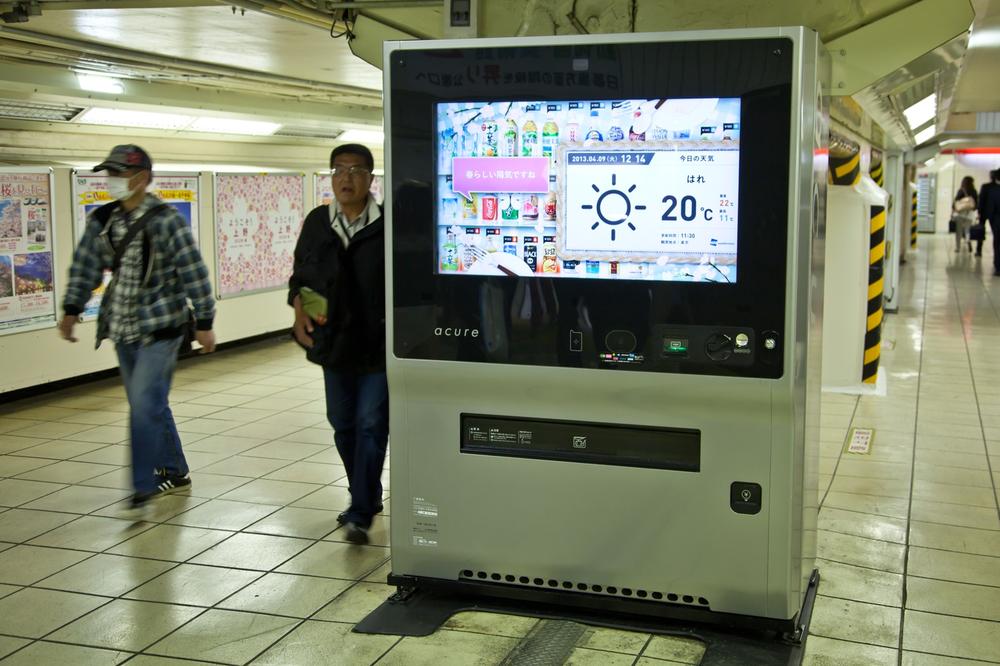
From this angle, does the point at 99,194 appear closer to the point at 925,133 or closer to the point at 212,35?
the point at 212,35

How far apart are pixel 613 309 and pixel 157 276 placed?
2.49 meters

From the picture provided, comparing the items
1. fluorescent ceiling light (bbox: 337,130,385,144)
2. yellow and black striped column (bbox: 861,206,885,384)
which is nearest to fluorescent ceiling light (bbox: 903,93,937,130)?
yellow and black striped column (bbox: 861,206,885,384)

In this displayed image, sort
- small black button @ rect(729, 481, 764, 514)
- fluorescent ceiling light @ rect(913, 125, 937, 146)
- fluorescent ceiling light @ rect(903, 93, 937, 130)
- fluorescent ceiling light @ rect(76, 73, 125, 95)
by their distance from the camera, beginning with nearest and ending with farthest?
small black button @ rect(729, 481, 764, 514)
fluorescent ceiling light @ rect(76, 73, 125, 95)
fluorescent ceiling light @ rect(903, 93, 937, 130)
fluorescent ceiling light @ rect(913, 125, 937, 146)

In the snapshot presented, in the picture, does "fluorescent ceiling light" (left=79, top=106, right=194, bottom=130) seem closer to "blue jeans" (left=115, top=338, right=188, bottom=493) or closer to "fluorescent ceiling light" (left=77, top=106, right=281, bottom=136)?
"fluorescent ceiling light" (left=77, top=106, right=281, bottom=136)

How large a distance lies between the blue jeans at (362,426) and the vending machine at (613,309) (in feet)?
2.19

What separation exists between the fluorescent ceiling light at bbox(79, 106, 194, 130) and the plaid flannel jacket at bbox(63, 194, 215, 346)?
8.97 ft

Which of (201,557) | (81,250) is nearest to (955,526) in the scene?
(201,557)

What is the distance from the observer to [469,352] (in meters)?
3.64

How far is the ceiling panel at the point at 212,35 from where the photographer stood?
5.07 metres

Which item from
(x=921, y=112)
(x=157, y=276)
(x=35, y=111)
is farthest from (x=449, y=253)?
(x=921, y=112)

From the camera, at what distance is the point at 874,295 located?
8.64 m

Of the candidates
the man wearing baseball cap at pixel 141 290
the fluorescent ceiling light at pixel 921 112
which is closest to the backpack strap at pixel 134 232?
the man wearing baseball cap at pixel 141 290

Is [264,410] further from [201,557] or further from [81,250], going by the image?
[201,557]

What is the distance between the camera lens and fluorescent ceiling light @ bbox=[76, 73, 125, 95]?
6884 mm
